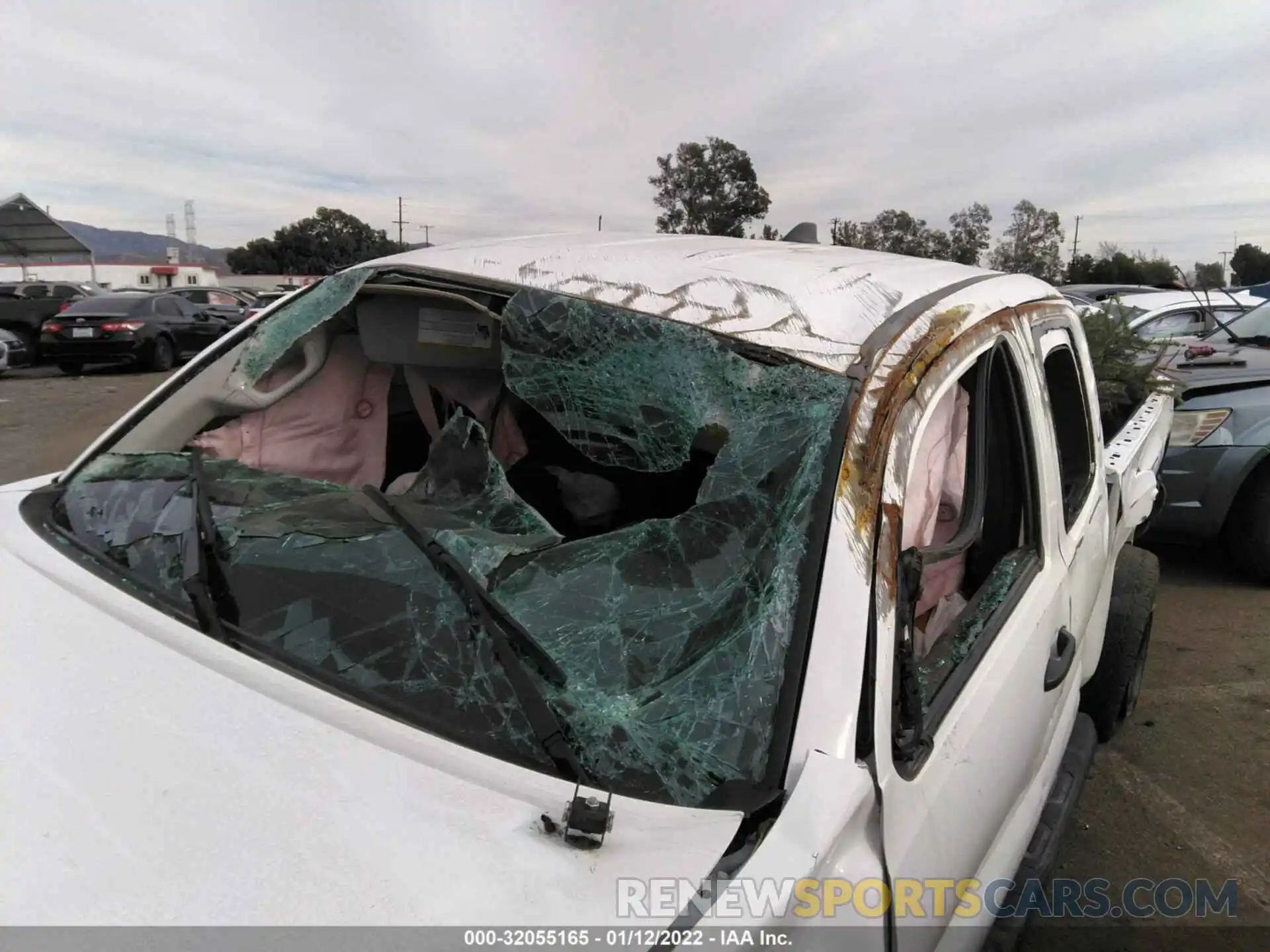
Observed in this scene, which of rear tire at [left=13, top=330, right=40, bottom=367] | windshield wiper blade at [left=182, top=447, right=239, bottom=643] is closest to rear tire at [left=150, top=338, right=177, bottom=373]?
rear tire at [left=13, top=330, right=40, bottom=367]

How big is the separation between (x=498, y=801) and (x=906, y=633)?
0.66m

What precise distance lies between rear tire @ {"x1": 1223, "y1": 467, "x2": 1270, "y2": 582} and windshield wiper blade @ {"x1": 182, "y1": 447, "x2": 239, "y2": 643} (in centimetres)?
497

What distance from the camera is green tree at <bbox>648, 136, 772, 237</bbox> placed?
26.8 metres

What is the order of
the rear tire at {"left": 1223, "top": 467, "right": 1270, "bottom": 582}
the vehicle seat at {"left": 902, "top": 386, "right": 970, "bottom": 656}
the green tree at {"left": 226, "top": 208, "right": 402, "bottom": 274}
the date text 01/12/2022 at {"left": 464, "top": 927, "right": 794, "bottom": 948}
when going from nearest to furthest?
1. the date text 01/12/2022 at {"left": 464, "top": 927, "right": 794, "bottom": 948}
2. the vehicle seat at {"left": 902, "top": 386, "right": 970, "bottom": 656}
3. the rear tire at {"left": 1223, "top": 467, "right": 1270, "bottom": 582}
4. the green tree at {"left": 226, "top": 208, "right": 402, "bottom": 274}

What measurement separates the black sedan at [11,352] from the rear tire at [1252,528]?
1713 cm

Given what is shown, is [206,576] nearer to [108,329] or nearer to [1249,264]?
[108,329]

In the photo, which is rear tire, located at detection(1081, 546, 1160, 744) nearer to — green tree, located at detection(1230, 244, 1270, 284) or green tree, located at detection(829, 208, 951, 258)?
green tree, located at detection(829, 208, 951, 258)

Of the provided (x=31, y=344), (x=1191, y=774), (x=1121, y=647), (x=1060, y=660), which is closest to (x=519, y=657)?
(x=1060, y=660)

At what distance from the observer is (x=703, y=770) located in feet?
3.72

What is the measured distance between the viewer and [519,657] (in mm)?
1264

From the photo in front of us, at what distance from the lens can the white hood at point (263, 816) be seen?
0.94m

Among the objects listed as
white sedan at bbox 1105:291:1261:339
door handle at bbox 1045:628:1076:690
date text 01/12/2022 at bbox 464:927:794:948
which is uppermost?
white sedan at bbox 1105:291:1261:339

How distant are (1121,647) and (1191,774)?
584 millimetres

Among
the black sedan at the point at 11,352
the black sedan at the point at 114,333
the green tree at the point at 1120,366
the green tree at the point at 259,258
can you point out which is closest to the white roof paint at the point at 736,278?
the green tree at the point at 1120,366
